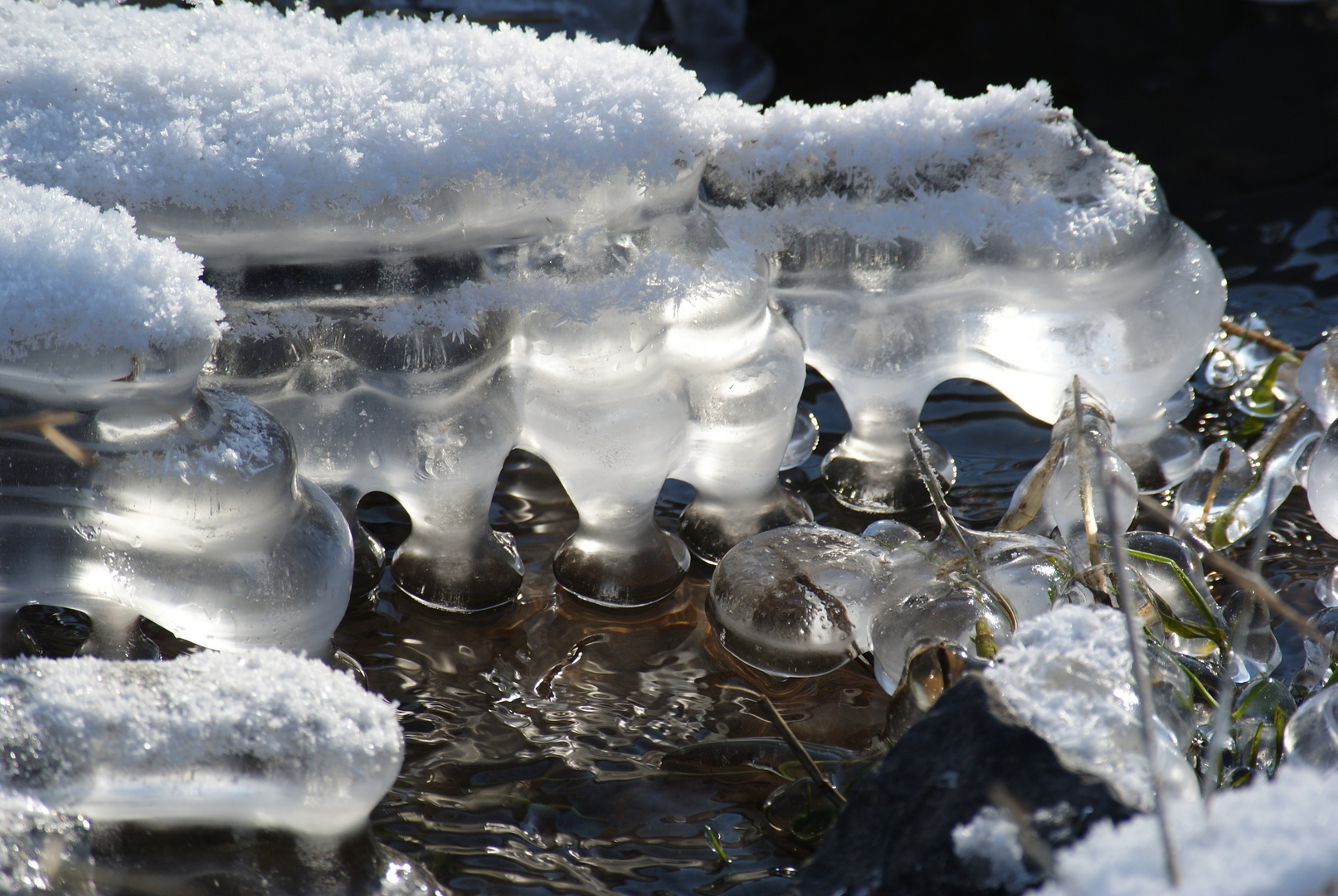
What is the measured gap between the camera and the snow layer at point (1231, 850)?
1.80 ft

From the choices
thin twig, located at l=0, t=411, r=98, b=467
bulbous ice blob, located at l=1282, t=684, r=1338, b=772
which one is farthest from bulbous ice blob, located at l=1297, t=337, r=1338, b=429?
thin twig, located at l=0, t=411, r=98, b=467

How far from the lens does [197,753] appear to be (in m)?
0.80

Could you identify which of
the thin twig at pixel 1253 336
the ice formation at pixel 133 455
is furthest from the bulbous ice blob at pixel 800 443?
the ice formation at pixel 133 455

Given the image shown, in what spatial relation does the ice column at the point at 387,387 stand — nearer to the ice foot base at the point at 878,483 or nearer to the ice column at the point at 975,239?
the ice column at the point at 975,239

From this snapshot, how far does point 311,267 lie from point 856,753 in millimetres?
700

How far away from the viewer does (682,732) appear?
1104 millimetres

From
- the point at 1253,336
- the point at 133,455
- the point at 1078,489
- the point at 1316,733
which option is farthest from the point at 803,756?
the point at 1253,336

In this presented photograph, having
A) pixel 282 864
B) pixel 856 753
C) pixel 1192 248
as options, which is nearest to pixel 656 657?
pixel 856 753

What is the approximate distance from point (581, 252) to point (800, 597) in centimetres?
41

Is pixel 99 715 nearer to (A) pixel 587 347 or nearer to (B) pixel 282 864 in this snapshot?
(B) pixel 282 864

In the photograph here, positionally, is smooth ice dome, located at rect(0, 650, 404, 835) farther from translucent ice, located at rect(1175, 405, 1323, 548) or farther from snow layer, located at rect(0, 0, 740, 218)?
translucent ice, located at rect(1175, 405, 1323, 548)

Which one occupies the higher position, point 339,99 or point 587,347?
point 339,99

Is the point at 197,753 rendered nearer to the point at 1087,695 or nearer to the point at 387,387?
the point at 387,387

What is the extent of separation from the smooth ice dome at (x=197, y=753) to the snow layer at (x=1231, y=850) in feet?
1.54
